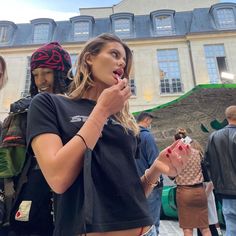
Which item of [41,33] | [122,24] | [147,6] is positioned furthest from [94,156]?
[147,6]

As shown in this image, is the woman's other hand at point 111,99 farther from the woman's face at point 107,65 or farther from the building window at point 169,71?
the building window at point 169,71

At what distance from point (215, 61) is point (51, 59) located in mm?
13814

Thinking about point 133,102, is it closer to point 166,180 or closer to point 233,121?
point 166,180

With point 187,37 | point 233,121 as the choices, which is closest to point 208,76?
point 187,37

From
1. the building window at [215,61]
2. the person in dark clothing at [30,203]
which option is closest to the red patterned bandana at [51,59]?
the person in dark clothing at [30,203]

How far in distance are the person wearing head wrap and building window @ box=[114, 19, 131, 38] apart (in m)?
14.7

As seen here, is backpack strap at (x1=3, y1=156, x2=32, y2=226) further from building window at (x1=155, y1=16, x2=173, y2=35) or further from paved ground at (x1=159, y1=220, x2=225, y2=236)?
building window at (x1=155, y1=16, x2=173, y2=35)

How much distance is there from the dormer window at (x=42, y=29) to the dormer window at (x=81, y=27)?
1.49m

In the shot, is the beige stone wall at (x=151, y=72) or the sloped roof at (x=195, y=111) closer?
the sloped roof at (x=195, y=111)

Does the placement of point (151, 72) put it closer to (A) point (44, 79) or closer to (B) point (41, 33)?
(B) point (41, 33)

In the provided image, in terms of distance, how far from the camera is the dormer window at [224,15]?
14914mm

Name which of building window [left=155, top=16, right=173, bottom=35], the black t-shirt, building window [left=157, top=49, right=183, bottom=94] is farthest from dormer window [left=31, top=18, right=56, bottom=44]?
the black t-shirt

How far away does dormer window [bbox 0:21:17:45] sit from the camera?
16.0 m

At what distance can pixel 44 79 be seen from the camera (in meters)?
1.54
